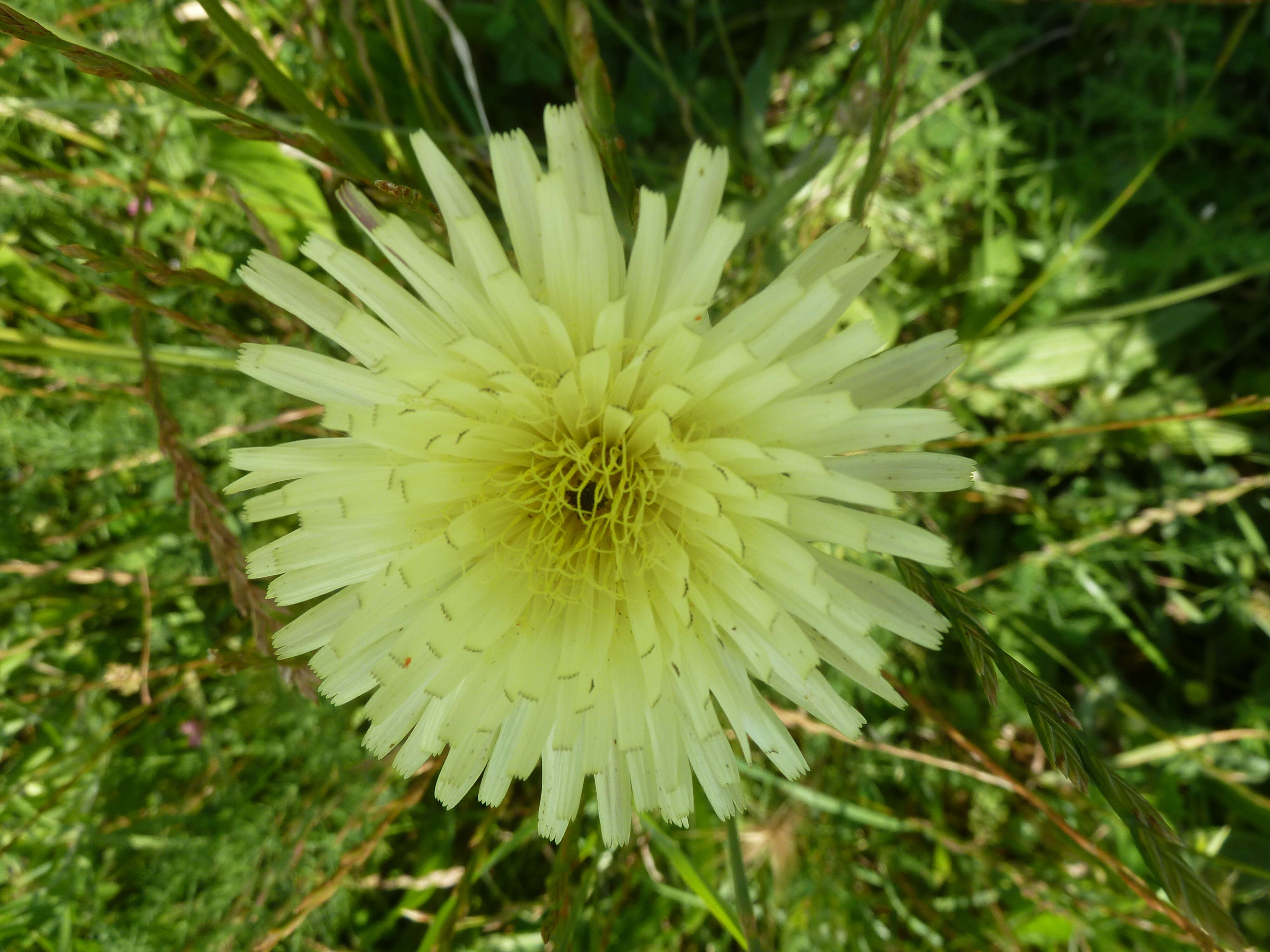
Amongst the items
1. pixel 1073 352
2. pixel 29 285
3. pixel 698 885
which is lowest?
pixel 698 885

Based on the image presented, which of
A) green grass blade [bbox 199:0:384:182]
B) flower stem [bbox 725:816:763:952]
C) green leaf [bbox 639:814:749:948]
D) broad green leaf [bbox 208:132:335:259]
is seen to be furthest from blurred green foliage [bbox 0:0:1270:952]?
flower stem [bbox 725:816:763:952]

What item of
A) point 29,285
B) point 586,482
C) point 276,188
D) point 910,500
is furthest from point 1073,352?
point 29,285

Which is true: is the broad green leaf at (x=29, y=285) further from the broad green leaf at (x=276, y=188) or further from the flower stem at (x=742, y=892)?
the flower stem at (x=742, y=892)

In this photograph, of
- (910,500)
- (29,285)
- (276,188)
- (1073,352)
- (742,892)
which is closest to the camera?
(742,892)

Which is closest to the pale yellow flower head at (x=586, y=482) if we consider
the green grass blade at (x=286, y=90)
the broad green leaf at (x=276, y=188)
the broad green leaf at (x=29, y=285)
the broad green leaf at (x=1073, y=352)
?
the green grass blade at (x=286, y=90)

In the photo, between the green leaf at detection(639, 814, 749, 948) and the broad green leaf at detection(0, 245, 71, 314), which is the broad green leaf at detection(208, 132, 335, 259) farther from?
the green leaf at detection(639, 814, 749, 948)

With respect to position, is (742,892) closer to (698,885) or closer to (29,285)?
(698,885)

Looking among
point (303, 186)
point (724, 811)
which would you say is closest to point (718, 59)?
point (303, 186)
